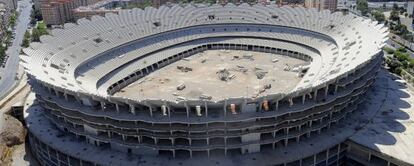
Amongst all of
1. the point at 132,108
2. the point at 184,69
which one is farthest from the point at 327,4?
the point at 132,108

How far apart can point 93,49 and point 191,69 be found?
2880 centimetres

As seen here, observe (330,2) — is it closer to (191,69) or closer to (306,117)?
(191,69)

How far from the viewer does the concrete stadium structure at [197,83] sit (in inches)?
2443

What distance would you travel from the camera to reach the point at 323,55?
10806 centimetres

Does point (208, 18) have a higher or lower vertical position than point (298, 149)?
higher

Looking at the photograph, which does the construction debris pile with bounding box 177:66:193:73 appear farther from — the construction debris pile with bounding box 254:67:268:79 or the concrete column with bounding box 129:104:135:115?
the concrete column with bounding box 129:104:135:115

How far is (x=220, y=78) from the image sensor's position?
10512cm

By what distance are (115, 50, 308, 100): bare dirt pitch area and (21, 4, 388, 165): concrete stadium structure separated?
320 millimetres

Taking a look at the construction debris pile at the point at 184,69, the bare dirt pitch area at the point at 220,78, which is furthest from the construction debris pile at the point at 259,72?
the construction debris pile at the point at 184,69

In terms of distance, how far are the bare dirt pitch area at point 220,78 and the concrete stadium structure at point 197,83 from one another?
1.05ft

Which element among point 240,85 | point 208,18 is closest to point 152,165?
point 240,85

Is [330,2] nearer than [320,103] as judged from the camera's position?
No

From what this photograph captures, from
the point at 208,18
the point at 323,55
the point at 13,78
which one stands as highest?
the point at 208,18

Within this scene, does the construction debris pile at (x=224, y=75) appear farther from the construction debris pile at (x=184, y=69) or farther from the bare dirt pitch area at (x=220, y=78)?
the construction debris pile at (x=184, y=69)
